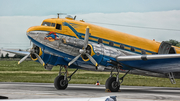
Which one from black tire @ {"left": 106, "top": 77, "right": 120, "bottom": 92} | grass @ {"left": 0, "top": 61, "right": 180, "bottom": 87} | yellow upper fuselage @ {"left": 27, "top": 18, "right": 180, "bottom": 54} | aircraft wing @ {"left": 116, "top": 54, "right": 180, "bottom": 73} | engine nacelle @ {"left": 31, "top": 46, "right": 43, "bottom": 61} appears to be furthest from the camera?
grass @ {"left": 0, "top": 61, "right": 180, "bottom": 87}

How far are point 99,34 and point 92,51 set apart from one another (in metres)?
2.36

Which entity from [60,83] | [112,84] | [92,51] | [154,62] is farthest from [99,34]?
[60,83]

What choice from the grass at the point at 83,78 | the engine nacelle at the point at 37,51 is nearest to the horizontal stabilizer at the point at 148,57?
the engine nacelle at the point at 37,51

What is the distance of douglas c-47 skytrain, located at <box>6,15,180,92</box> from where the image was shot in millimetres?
19438

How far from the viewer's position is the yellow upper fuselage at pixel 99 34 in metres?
20.0

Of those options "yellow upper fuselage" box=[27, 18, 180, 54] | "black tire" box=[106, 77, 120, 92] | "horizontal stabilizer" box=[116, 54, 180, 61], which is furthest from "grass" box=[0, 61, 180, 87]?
"horizontal stabilizer" box=[116, 54, 180, 61]

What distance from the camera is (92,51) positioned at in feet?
63.0

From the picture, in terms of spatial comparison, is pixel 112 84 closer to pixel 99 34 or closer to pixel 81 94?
pixel 81 94

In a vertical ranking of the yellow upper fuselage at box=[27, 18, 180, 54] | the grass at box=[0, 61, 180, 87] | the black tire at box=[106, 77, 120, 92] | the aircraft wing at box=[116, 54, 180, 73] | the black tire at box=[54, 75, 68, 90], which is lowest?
the grass at box=[0, 61, 180, 87]

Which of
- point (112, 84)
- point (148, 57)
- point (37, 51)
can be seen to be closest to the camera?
point (148, 57)

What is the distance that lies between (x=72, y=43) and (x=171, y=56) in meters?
7.45

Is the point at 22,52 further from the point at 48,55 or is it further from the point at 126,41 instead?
the point at 126,41

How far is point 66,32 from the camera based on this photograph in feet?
65.3

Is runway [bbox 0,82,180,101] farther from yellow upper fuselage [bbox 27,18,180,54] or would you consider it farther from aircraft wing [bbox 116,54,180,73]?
yellow upper fuselage [bbox 27,18,180,54]
